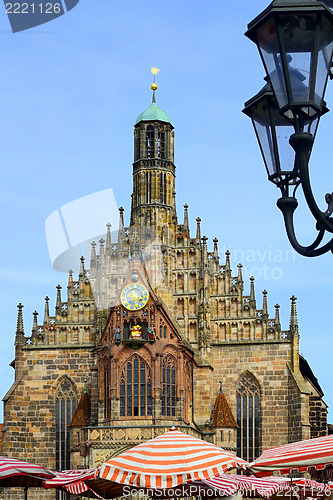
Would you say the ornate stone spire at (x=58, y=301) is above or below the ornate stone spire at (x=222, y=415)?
above

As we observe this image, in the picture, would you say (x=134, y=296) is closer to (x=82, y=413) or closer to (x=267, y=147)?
(x=82, y=413)

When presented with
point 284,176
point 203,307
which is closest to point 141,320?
point 203,307

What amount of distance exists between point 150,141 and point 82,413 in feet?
57.9

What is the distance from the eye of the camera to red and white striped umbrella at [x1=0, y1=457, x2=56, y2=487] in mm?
24953

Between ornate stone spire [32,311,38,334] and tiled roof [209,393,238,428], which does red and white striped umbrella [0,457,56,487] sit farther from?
ornate stone spire [32,311,38,334]

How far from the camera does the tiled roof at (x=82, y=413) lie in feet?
170

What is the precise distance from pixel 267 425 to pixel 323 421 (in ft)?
14.2

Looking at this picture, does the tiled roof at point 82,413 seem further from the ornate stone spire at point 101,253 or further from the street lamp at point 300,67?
the street lamp at point 300,67

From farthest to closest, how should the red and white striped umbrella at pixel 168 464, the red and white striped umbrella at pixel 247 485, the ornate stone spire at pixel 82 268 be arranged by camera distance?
the ornate stone spire at pixel 82 268
the red and white striped umbrella at pixel 247 485
the red and white striped umbrella at pixel 168 464

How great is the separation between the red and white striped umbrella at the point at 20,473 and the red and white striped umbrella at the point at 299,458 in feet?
29.4

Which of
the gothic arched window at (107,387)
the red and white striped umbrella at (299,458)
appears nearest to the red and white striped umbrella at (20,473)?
the red and white striped umbrella at (299,458)

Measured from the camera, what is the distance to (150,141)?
5794 cm

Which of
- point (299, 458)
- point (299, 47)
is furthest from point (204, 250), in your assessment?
point (299, 47)

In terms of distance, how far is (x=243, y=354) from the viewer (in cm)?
5388
